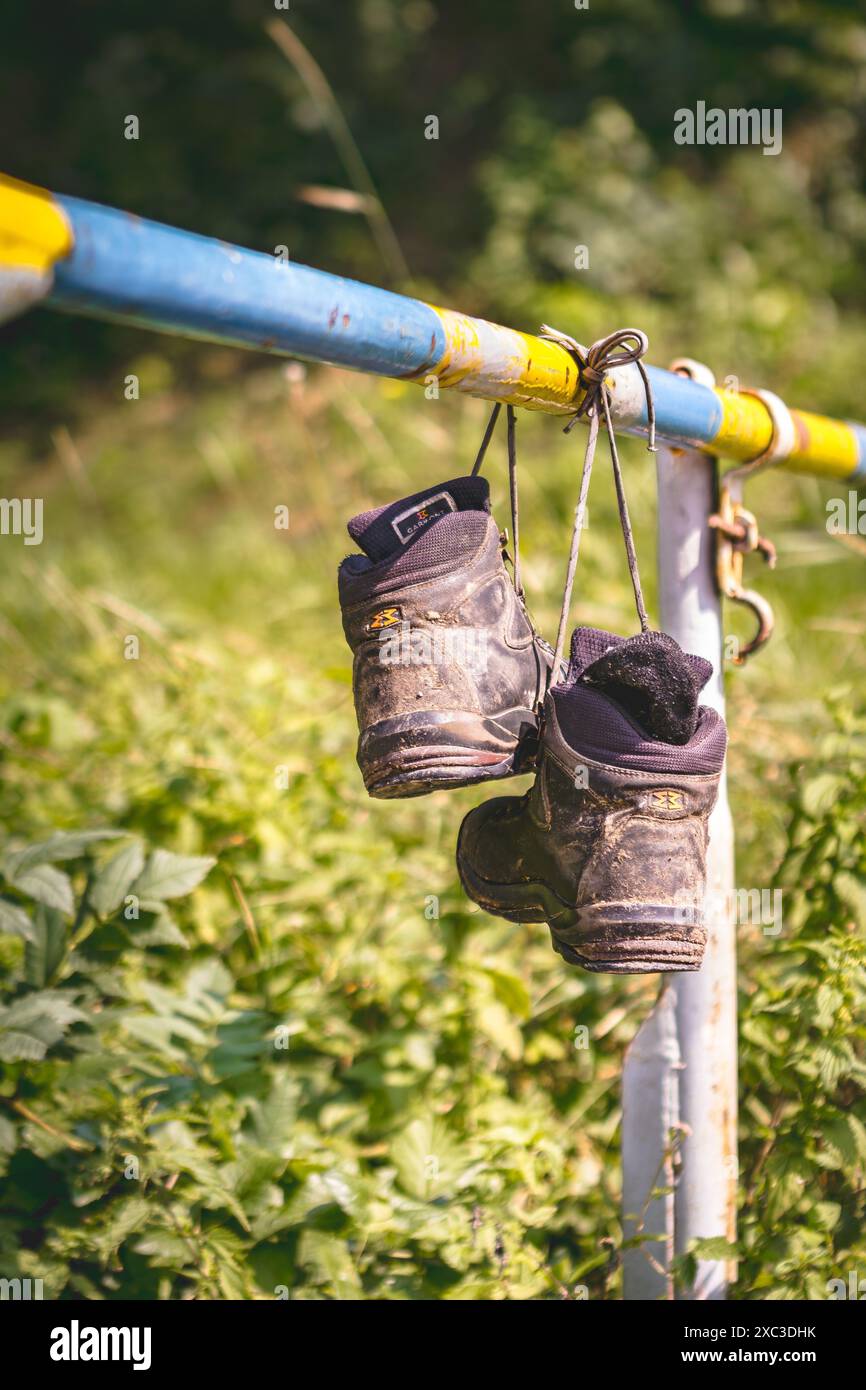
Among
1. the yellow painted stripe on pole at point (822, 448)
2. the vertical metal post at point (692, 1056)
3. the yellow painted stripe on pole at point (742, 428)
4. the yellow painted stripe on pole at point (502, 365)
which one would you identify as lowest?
the vertical metal post at point (692, 1056)

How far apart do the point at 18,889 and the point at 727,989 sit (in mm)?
1084

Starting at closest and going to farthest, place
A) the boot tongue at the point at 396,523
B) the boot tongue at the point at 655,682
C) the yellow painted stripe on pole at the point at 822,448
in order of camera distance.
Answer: the boot tongue at the point at 655,682
the boot tongue at the point at 396,523
the yellow painted stripe on pole at the point at 822,448

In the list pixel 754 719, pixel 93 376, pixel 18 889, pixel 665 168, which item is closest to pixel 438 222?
pixel 665 168

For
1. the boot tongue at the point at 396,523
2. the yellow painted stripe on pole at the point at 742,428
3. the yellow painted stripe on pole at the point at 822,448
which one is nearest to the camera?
the boot tongue at the point at 396,523

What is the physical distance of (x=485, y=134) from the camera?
27.2 feet

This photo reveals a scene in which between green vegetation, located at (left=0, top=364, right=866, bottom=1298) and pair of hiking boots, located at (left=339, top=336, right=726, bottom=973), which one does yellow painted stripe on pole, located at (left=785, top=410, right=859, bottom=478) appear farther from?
pair of hiking boots, located at (left=339, top=336, right=726, bottom=973)

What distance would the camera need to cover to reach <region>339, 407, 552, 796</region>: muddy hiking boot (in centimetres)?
135

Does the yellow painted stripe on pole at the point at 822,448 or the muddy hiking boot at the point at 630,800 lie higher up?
the yellow painted stripe on pole at the point at 822,448

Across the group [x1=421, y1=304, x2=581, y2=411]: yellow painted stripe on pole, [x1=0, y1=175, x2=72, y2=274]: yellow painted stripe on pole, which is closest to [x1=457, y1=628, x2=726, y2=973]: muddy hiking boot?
[x1=421, y1=304, x2=581, y2=411]: yellow painted stripe on pole

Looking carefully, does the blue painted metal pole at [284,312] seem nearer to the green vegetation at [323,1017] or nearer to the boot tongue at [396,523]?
the boot tongue at [396,523]

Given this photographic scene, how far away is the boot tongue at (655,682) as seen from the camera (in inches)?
→ 51.3

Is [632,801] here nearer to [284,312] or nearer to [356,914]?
[284,312]

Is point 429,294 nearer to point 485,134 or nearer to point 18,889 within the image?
point 485,134

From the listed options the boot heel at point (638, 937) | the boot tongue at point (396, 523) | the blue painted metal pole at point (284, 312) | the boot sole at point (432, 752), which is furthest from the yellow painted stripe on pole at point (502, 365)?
the boot heel at point (638, 937)
